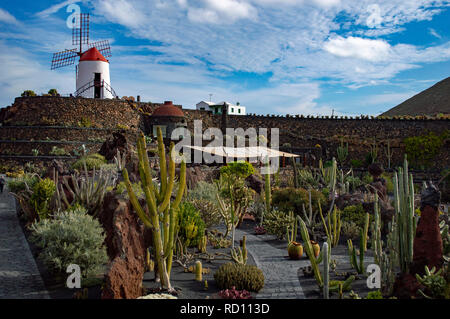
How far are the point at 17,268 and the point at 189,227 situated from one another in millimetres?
3458

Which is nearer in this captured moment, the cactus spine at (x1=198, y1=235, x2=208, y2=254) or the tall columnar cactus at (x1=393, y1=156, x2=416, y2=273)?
the tall columnar cactus at (x1=393, y1=156, x2=416, y2=273)

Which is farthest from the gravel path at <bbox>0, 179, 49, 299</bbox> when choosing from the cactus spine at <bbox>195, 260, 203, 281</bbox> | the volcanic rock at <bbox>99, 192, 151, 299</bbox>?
the cactus spine at <bbox>195, 260, 203, 281</bbox>

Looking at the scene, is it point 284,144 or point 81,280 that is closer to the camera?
point 81,280

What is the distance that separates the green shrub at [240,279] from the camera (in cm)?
653

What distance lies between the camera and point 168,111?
116 feet

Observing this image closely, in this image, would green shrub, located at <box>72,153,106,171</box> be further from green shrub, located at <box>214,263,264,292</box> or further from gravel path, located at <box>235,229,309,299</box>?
green shrub, located at <box>214,263,264,292</box>

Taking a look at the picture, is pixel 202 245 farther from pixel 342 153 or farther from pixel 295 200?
pixel 342 153

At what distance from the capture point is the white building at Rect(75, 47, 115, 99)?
116 feet

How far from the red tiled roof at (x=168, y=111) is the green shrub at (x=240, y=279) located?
95.6 ft

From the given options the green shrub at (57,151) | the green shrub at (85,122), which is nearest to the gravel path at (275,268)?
the green shrub at (57,151)

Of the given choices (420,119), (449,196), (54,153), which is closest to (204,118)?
(54,153)

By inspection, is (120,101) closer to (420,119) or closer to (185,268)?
(420,119)
